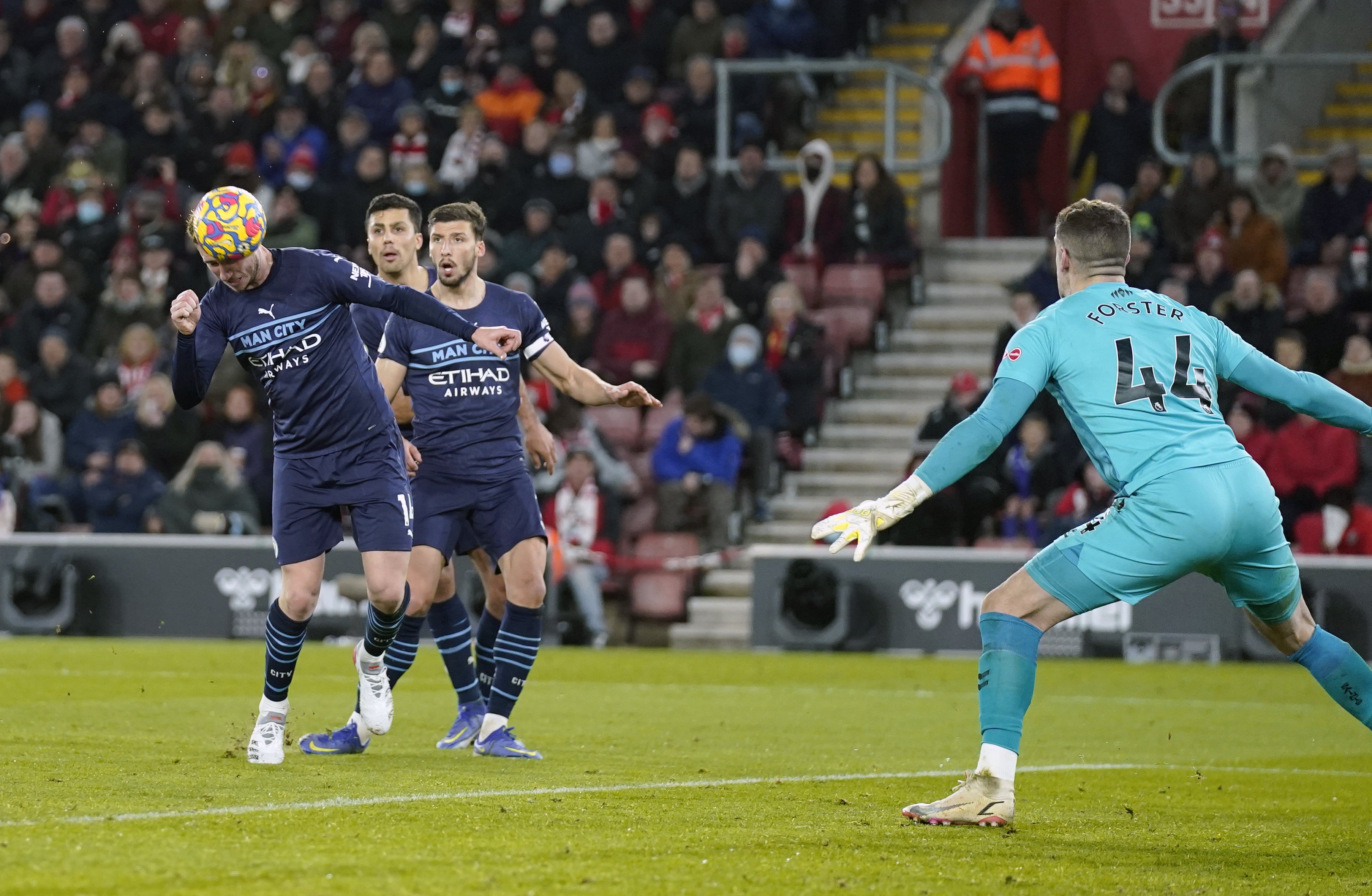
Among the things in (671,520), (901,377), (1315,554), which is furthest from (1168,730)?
(901,377)

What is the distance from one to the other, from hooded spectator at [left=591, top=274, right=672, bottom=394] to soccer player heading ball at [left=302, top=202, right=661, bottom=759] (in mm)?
10203

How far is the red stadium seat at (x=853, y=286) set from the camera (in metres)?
20.6

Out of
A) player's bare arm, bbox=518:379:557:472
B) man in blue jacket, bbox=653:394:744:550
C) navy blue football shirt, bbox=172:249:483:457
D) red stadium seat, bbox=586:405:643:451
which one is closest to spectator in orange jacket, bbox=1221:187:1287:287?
man in blue jacket, bbox=653:394:744:550

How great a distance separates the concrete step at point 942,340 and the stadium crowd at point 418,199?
1.00 meters

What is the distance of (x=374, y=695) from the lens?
876 cm

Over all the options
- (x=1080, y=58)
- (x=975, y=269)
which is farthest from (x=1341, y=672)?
(x=1080, y=58)

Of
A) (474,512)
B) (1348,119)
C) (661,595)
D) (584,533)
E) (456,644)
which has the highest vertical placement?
(1348,119)

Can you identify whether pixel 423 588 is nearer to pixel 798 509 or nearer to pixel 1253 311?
pixel 798 509

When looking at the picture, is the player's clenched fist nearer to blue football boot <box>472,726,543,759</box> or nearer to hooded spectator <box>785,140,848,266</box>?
blue football boot <box>472,726,543,759</box>

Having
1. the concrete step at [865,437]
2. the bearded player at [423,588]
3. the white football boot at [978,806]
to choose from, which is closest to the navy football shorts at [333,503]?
the bearded player at [423,588]

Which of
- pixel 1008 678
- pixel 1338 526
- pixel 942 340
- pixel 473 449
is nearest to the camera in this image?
pixel 1008 678

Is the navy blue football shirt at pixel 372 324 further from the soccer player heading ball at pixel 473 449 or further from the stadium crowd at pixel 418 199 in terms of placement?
the stadium crowd at pixel 418 199

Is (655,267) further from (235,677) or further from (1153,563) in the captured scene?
(1153,563)

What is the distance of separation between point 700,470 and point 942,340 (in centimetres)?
384
